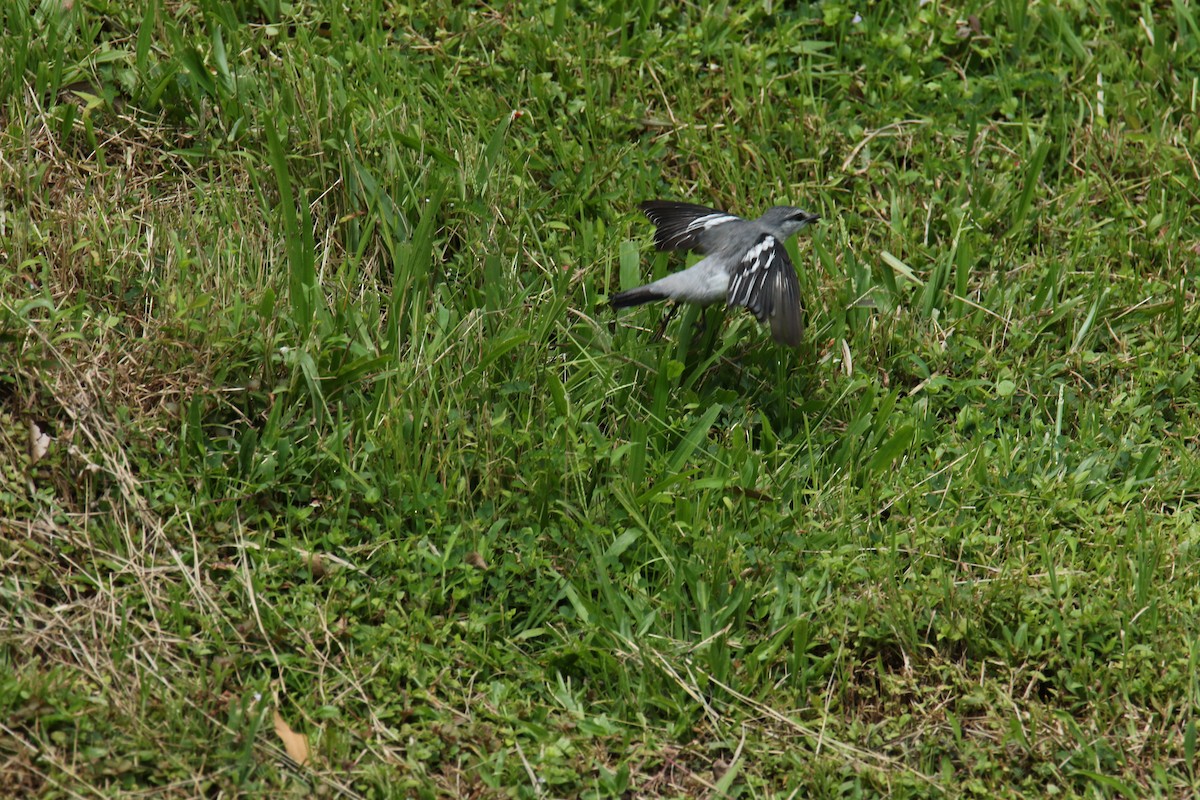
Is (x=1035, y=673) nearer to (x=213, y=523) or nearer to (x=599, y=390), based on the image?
(x=599, y=390)

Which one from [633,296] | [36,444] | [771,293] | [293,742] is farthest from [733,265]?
[36,444]

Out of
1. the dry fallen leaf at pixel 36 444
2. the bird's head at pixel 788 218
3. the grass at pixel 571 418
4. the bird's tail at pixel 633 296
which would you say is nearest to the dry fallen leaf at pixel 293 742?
the grass at pixel 571 418

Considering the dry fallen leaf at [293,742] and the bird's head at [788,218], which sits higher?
the bird's head at [788,218]

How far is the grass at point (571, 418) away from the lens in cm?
398

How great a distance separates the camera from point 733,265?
5.15 metres

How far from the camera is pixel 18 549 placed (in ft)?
13.0

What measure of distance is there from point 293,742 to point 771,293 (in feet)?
8.24

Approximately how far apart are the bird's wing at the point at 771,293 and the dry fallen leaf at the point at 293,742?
7.70ft

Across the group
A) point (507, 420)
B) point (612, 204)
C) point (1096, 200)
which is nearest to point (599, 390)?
point (507, 420)

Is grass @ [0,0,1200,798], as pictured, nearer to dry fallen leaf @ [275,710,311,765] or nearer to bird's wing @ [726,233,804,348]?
dry fallen leaf @ [275,710,311,765]

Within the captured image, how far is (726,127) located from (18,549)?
3.85m

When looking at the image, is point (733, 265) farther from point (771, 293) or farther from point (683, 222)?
point (683, 222)

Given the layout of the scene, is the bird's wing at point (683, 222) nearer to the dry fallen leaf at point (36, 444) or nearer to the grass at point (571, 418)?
the grass at point (571, 418)

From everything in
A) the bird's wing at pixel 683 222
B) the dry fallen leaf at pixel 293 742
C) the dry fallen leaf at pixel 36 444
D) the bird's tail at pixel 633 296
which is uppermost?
the dry fallen leaf at pixel 36 444
